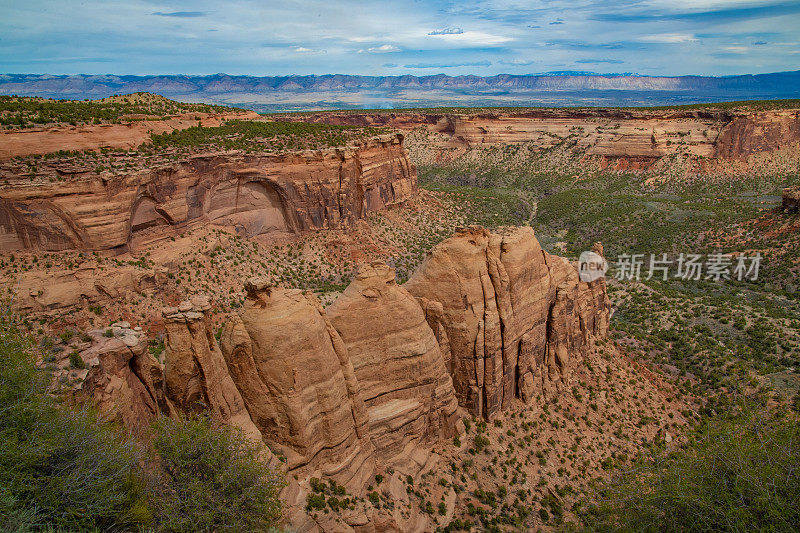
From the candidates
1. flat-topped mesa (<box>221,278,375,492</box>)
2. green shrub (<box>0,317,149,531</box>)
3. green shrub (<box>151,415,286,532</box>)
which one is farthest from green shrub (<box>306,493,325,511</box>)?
green shrub (<box>0,317,149,531</box>)

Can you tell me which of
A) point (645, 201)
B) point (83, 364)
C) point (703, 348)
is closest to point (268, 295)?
point (83, 364)

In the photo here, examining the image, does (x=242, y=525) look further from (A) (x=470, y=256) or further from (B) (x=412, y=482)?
(A) (x=470, y=256)

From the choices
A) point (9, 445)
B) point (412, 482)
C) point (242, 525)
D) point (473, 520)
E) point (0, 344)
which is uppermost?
point (0, 344)

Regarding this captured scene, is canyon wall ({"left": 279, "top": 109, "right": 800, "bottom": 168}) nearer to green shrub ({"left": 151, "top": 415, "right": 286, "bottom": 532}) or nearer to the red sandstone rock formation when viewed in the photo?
the red sandstone rock formation

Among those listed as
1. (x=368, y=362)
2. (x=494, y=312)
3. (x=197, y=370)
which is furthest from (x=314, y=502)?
(x=494, y=312)

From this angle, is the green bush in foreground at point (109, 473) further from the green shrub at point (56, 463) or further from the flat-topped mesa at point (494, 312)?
the flat-topped mesa at point (494, 312)

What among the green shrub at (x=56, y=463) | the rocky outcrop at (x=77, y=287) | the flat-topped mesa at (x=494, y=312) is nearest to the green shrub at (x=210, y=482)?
the green shrub at (x=56, y=463)
